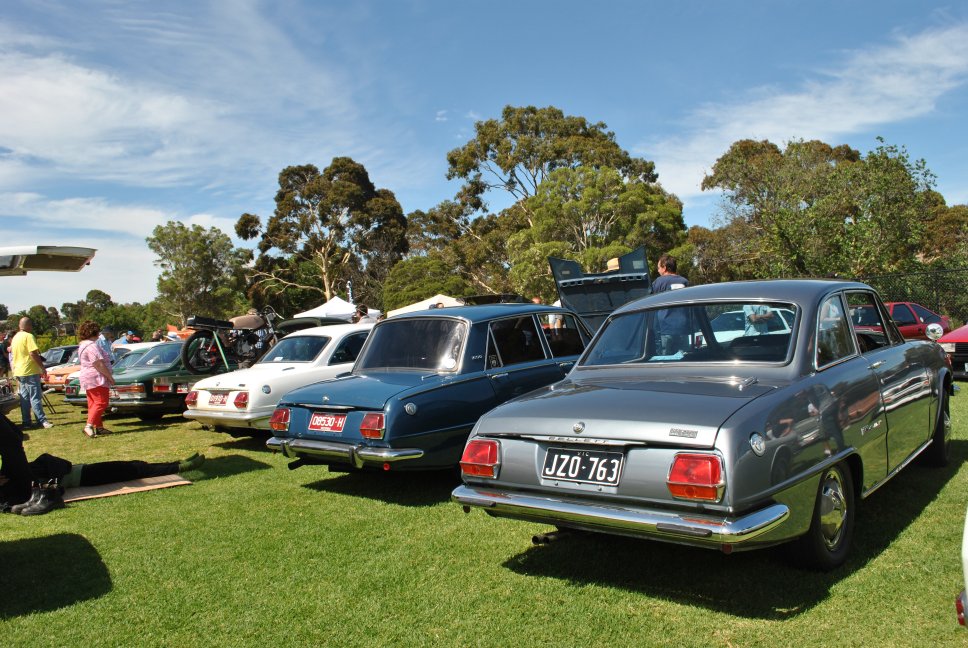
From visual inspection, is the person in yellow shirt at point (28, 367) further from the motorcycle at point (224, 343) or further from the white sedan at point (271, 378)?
the white sedan at point (271, 378)

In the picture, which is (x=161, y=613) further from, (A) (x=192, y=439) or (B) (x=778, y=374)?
(A) (x=192, y=439)

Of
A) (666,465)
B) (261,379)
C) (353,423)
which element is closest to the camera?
(666,465)

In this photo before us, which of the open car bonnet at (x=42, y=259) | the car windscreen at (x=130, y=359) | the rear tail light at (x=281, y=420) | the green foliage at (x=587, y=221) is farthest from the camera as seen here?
the green foliage at (x=587, y=221)

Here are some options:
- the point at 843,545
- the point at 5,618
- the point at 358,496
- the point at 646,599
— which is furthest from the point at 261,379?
the point at 843,545

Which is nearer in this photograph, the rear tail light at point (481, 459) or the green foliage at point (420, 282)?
the rear tail light at point (481, 459)

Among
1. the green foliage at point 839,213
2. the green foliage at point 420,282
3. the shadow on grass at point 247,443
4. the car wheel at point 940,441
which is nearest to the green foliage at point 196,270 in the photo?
the green foliage at point 420,282

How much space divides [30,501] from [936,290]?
20.1 m

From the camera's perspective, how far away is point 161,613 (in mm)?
3719

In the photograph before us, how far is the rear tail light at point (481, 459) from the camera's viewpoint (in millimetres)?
3850

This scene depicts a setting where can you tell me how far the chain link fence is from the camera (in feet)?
59.3

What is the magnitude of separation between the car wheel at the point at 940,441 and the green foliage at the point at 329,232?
135 ft

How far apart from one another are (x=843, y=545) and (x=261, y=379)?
6.57 meters

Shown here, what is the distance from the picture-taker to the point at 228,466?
7590 mm

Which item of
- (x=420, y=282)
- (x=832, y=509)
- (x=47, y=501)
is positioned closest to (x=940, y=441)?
(x=832, y=509)
